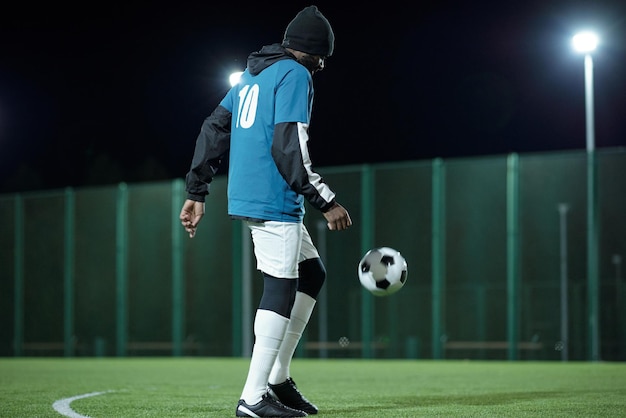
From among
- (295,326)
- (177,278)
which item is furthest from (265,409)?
(177,278)

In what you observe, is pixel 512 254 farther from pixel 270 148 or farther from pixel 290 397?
pixel 270 148

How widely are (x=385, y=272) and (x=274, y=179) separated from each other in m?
1.04

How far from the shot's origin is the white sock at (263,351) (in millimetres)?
4891

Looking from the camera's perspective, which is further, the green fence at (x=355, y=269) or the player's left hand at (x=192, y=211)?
the green fence at (x=355, y=269)

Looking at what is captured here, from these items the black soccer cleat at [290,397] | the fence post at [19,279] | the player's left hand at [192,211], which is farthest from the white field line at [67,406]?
the fence post at [19,279]

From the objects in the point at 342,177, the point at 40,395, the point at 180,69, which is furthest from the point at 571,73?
the point at 40,395

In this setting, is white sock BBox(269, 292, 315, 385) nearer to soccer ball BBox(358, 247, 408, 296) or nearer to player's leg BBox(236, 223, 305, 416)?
player's leg BBox(236, 223, 305, 416)

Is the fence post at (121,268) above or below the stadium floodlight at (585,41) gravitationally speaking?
below

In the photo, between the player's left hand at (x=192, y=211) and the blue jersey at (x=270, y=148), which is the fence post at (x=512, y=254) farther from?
the blue jersey at (x=270, y=148)

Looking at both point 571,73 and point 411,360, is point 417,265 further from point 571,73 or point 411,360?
point 571,73

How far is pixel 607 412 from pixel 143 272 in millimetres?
14049

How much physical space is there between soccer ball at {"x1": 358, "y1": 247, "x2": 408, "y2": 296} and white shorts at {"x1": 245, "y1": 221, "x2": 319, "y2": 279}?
83 cm

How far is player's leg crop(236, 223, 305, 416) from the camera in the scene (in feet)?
16.1

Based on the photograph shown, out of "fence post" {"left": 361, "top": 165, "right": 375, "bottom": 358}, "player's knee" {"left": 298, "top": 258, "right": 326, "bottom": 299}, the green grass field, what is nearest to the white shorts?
"player's knee" {"left": 298, "top": 258, "right": 326, "bottom": 299}
